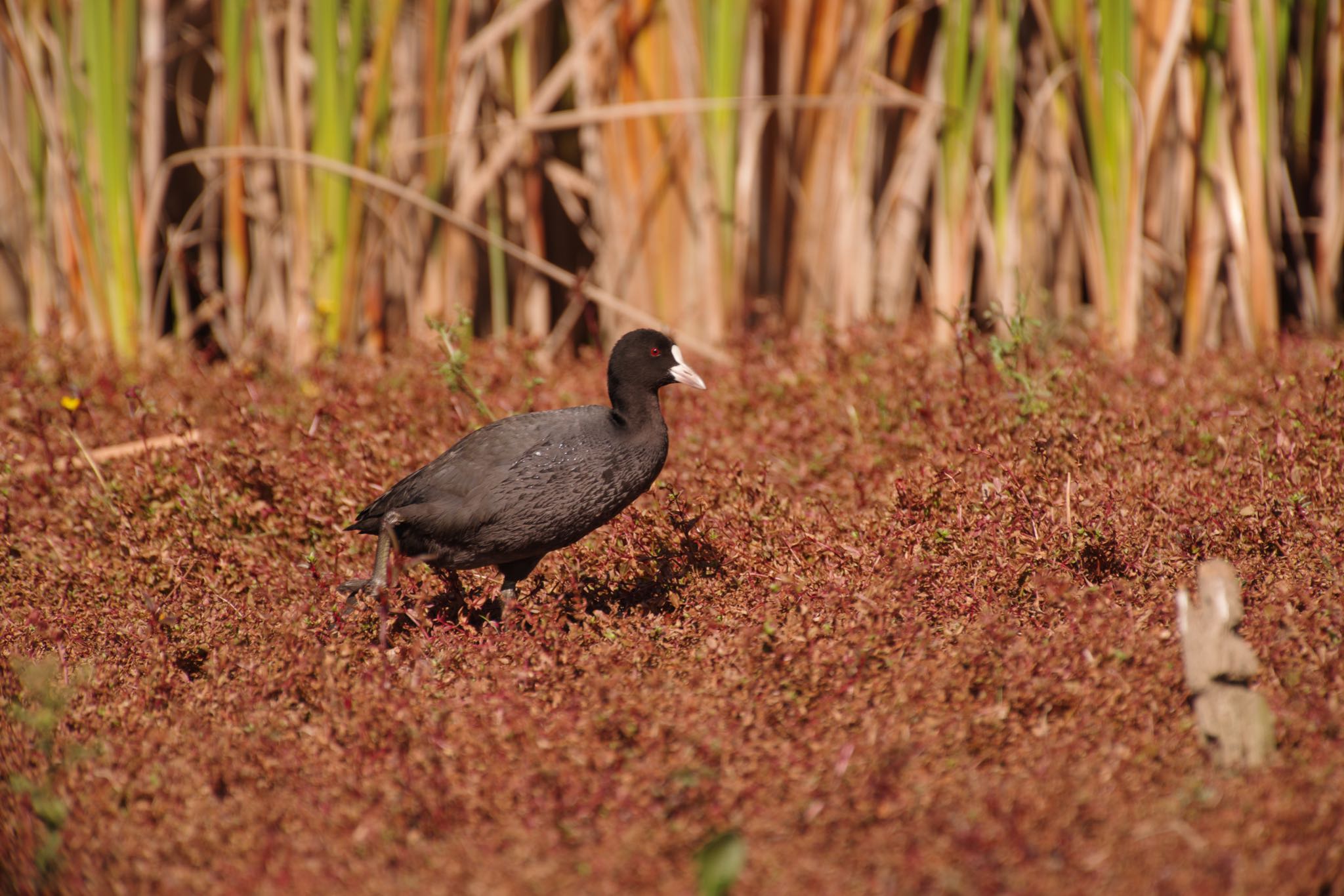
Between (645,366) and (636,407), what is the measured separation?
18cm

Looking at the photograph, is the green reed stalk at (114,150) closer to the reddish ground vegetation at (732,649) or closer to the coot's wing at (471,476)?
the reddish ground vegetation at (732,649)

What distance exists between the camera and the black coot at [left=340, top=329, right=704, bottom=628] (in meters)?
4.49

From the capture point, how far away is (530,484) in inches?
176

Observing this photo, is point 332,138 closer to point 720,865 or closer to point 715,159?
point 715,159

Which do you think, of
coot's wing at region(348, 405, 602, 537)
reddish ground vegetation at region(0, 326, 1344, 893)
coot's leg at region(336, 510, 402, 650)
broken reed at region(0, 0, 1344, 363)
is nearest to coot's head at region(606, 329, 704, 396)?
coot's wing at region(348, 405, 602, 537)

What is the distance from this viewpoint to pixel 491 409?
620 cm

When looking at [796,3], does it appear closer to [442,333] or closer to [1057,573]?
[442,333]

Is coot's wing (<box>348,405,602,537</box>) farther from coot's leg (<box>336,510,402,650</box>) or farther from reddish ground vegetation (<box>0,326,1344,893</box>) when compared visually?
reddish ground vegetation (<box>0,326,1344,893</box>)

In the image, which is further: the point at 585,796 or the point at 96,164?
the point at 96,164

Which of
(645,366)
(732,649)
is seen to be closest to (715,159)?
(645,366)

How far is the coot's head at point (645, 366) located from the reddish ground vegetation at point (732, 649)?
1.50ft

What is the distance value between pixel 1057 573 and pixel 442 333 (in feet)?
8.53

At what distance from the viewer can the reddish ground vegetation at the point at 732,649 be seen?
110 inches

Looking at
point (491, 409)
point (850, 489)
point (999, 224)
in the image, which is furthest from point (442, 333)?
point (999, 224)
